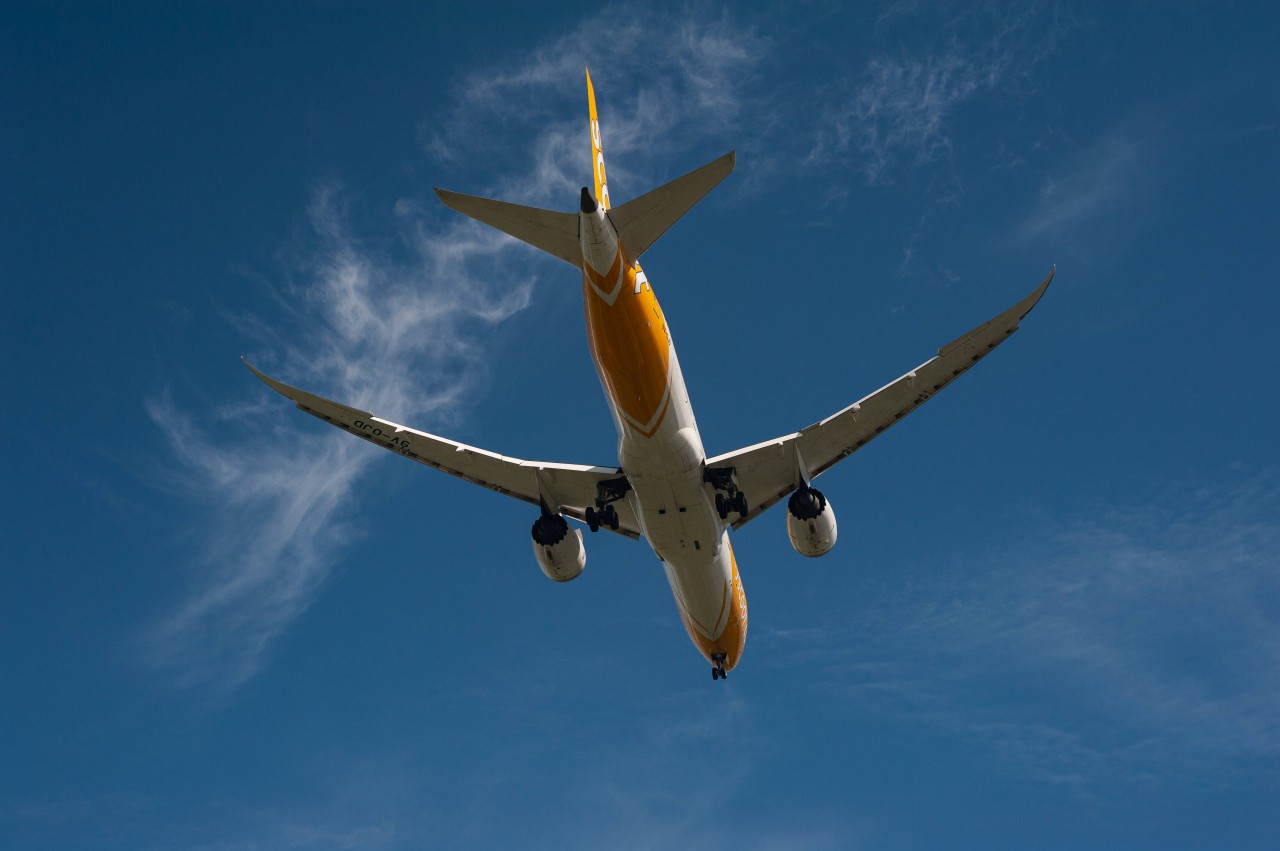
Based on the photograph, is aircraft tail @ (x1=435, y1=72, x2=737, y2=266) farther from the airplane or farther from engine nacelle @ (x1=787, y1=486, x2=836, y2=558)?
engine nacelle @ (x1=787, y1=486, x2=836, y2=558)

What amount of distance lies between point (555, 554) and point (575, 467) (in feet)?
8.35

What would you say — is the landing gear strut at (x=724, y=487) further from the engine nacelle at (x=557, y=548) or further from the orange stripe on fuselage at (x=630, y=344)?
the engine nacelle at (x=557, y=548)

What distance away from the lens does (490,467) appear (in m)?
28.8

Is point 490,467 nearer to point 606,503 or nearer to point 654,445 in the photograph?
point 606,503

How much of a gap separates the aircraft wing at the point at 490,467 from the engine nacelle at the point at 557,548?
637 mm

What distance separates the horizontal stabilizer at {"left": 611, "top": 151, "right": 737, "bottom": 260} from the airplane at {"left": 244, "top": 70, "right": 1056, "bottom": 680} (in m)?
0.03

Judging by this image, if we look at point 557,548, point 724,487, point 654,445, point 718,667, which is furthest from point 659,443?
point 718,667

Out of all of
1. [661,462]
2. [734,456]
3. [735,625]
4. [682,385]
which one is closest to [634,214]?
[682,385]

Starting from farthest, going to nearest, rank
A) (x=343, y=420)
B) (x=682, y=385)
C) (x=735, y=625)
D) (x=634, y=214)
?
(x=735, y=625) → (x=343, y=420) → (x=682, y=385) → (x=634, y=214)

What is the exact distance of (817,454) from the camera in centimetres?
2842

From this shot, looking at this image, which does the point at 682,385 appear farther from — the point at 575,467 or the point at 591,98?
the point at 591,98

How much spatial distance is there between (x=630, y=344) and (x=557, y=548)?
846cm

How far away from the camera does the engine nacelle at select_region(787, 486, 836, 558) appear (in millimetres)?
27922

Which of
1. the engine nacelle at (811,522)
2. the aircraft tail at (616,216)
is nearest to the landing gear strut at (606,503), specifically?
the engine nacelle at (811,522)
